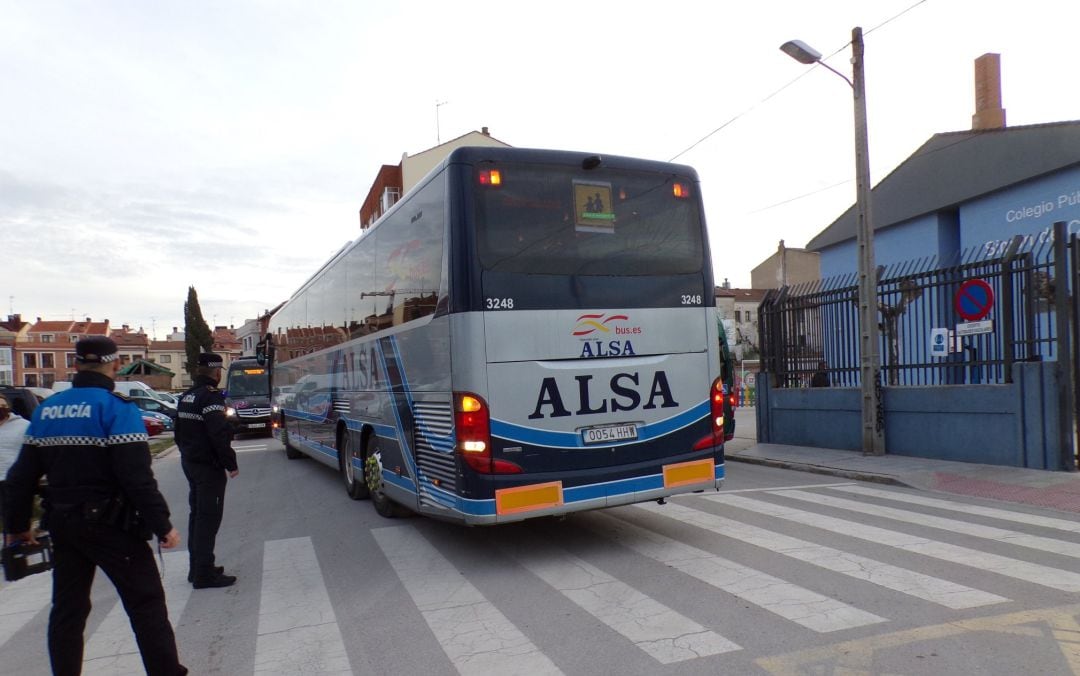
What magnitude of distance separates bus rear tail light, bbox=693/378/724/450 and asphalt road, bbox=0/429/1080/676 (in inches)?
34.0

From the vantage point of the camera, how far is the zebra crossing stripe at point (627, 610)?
4094 millimetres

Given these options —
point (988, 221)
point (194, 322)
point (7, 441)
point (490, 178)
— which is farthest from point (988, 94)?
point (194, 322)

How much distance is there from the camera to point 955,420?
34.7 ft

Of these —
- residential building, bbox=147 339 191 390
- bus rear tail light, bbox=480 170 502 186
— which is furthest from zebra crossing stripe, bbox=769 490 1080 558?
residential building, bbox=147 339 191 390

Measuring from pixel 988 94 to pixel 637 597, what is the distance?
2791 cm

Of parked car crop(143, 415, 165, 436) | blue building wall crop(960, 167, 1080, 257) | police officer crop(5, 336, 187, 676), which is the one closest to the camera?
police officer crop(5, 336, 187, 676)

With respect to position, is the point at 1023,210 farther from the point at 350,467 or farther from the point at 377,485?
the point at 377,485

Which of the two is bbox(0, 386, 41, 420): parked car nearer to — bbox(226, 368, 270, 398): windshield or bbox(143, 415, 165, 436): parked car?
bbox(226, 368, 270, 398): windshield

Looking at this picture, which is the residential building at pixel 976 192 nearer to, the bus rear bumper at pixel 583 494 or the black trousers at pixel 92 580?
the bus rear bumper at pixel 583 494

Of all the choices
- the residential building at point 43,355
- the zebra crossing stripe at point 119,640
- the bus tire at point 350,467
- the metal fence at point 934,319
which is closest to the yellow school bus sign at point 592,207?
the zebra crossing stripe at point 119,640

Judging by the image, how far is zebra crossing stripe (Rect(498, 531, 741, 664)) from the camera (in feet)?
13.4

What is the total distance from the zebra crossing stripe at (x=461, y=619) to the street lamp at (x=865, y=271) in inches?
307

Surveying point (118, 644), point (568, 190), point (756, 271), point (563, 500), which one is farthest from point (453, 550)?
point (756, 271)

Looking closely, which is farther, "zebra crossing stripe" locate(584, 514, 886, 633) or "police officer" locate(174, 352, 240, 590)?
"police officer" locate(174, 352, 240, 590)
